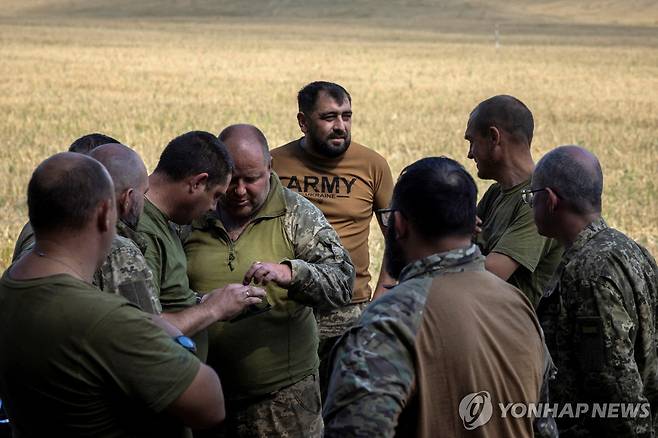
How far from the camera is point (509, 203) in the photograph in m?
5.07

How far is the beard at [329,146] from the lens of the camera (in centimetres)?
607

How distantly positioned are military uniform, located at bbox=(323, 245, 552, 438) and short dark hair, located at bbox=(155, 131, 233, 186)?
1286 millimetres

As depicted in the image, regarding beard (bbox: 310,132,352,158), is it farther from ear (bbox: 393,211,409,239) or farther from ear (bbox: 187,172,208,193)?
ear (bbox: 393,211,409,239)

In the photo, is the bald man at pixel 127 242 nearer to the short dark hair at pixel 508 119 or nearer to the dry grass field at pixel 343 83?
the short dark hair at pixel 508 119

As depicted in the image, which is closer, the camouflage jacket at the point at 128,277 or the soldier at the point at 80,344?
the soldier at the point at 80,344

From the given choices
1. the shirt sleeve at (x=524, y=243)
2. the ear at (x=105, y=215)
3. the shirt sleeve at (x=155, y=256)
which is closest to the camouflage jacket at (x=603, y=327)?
the shirt sleeve at (x=524, y=243)

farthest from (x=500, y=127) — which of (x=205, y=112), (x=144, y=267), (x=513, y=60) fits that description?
(x=513, y=60)

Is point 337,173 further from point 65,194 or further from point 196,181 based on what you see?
point 65,194

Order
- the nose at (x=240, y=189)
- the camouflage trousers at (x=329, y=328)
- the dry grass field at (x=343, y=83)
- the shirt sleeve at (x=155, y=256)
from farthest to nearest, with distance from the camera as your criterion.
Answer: the dry grass field at (x=343, y=83) < the camouflage trousers at (x=329, y=328) < the nose at (x=240, y=189) < the shirt sleeve at (x=155, y=256)

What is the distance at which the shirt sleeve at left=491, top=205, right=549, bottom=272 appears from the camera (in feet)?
15.8

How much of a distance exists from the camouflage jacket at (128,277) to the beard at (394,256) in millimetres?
855

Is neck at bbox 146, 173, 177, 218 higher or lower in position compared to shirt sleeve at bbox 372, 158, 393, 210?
higher

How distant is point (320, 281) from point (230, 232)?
1.75 ft

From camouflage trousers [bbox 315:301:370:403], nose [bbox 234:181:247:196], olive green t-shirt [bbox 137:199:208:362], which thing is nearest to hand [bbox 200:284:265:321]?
olive green t-shirt [bbox 137:199:208:362]
